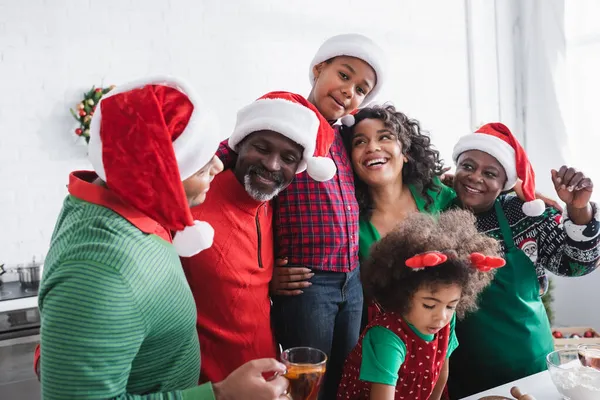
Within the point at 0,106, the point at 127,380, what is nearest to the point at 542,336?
the point at 127,380

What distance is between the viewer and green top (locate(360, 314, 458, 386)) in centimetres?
132

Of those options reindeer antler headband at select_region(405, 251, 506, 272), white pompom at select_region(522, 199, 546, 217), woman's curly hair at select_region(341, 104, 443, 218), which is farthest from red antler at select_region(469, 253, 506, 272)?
woman's curly hair at select_region(341, 104, 443, 218)

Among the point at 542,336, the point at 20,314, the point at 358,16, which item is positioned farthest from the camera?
the point at 358,16

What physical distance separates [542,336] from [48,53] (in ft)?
9.45

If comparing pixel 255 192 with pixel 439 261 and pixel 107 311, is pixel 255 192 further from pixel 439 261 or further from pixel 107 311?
pixel 107 311

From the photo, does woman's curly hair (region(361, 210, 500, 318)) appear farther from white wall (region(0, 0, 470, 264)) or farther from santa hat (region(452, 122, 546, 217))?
white wall (region(0, 0, 470, 264))

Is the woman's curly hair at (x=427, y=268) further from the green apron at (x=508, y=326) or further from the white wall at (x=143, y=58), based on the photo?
the white wall at (x=143, y=58)

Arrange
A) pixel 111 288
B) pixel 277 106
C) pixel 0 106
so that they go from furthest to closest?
pixel 0 106 < pixel 277 106 < pixel 111 288

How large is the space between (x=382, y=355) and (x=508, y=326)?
25.6 inches

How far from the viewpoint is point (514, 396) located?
130 cm

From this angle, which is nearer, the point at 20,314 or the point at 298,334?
the point at 298,334

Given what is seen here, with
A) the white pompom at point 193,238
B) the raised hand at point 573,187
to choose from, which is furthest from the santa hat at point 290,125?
the raised hand at point 573,187

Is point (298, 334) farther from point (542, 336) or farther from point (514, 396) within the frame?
point (542, 336)

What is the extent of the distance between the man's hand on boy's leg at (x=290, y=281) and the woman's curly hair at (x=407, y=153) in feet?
1.29
